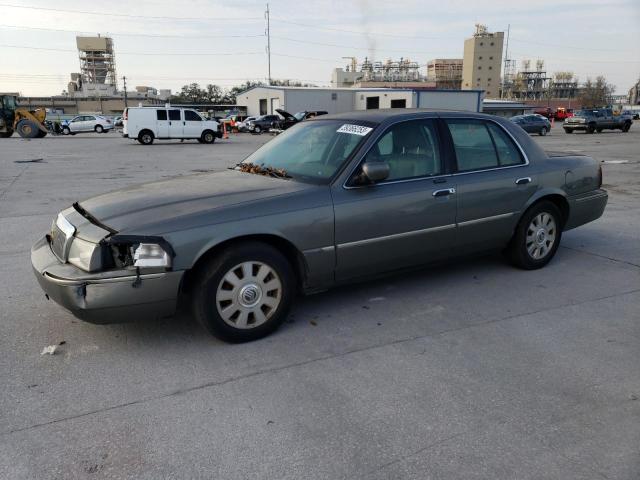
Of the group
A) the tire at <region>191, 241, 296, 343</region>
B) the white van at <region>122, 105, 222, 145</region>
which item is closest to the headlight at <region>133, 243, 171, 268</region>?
the tire at <region>191, 241, 296, 343</region>

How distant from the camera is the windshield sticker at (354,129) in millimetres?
4305

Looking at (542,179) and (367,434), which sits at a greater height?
(542,179)

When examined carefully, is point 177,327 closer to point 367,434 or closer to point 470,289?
point 367,434

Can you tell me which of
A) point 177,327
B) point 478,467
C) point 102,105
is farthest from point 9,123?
point 102,105

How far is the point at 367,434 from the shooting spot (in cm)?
272

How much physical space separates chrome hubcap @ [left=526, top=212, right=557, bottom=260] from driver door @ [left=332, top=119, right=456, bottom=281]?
1117 millimetres

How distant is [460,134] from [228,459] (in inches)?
137

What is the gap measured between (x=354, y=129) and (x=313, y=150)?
394mm

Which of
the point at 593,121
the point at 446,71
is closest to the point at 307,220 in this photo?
the point at 593,121

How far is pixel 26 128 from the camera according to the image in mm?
32969

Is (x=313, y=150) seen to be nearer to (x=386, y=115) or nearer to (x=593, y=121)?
(x=386, y=115)

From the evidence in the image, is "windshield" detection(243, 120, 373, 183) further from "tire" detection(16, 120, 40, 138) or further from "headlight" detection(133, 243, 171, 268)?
"tire" detection(16, 120, 40, 138)

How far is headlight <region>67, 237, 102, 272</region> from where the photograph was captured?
3.35 metres

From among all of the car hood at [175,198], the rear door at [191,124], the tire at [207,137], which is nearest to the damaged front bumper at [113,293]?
the car hood at [175,198]
